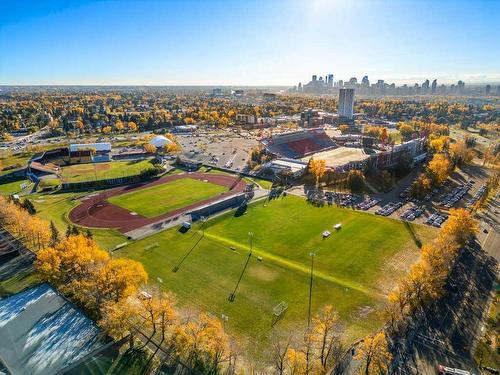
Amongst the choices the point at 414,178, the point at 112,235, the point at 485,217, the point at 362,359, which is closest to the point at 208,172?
the point at 112,235

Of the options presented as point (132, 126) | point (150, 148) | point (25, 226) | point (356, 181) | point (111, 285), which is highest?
point (111, 285)

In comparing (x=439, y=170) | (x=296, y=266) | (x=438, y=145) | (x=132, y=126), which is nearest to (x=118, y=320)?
(x=296, y=266)

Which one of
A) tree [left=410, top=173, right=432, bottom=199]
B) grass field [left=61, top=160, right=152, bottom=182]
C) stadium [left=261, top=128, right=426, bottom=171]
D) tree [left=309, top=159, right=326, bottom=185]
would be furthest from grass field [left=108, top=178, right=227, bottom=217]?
tree [left=410, top=173, right=432, bottom=199]

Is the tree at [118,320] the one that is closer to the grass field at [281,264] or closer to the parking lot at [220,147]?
the grass field at [281,264]

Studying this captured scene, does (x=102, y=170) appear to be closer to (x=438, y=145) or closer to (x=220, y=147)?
(x=220, y=147)

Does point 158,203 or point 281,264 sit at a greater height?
point 281,264

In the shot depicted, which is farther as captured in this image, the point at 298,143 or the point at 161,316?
the point at 298,143

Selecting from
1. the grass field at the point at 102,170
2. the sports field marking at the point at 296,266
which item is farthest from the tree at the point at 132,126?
the sports field marking at the point at 296,266

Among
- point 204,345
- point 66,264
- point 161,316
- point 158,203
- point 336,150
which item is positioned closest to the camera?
point 204,345
